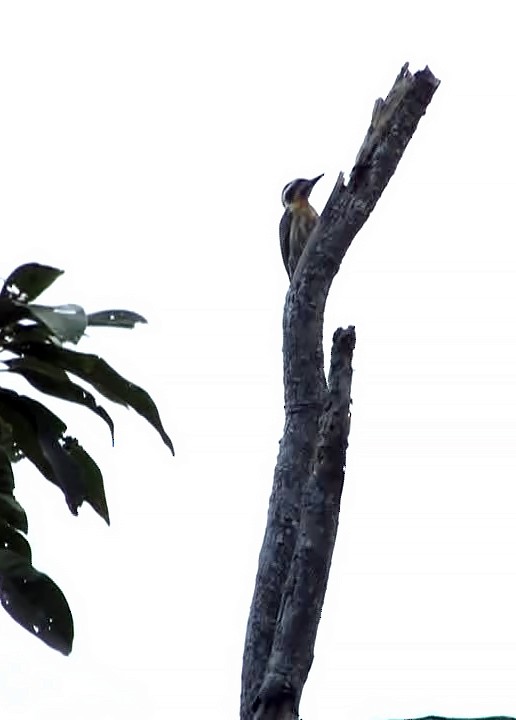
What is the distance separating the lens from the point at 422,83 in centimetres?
571

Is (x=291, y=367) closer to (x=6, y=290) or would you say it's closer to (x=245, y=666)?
(x=245, y=666)

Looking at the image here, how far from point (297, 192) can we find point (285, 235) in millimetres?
1062

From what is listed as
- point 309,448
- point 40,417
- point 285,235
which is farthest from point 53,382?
point 285,235

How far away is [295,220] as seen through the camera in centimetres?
1194

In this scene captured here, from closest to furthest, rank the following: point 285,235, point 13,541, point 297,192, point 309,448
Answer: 1. point 13,541
2. point 309,448
3. point 285,235
4. point 297,192

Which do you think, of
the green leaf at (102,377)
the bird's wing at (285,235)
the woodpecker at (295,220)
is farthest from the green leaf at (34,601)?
the bird's wing at (285,235)

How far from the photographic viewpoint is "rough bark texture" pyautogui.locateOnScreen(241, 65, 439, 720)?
3.63 meters

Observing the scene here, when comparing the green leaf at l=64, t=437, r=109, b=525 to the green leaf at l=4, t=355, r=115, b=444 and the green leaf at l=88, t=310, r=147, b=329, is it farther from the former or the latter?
the green leaf at l=88, t=310, r=147, b=329

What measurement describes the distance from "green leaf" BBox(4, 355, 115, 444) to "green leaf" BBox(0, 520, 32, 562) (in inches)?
13.8

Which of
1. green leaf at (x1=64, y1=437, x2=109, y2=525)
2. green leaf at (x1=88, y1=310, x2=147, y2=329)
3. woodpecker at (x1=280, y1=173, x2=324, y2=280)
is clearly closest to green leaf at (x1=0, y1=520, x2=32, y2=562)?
green leaf at (x1=64, y1=437, x2=109, y2=525)

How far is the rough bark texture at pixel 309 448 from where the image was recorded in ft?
11.9

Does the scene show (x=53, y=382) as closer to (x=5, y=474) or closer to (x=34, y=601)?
(x=5, y=474)

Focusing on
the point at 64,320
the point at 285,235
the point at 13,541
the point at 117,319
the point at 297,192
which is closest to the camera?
the point at 64,320

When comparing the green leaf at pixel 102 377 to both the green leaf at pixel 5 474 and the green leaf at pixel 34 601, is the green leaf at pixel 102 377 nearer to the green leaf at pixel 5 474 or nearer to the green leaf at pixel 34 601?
the green leaf at pixel 5 474
